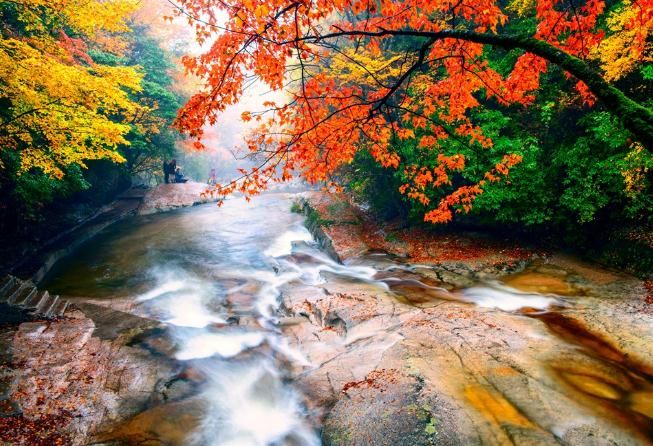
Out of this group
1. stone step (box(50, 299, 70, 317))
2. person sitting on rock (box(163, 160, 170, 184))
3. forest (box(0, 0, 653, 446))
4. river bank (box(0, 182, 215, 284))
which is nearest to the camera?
forest (box(0, 0, 653, 446))

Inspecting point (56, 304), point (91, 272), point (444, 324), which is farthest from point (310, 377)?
point (91, 272)

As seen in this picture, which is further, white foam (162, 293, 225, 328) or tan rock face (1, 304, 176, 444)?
white foam (162, 293, 225, 328)

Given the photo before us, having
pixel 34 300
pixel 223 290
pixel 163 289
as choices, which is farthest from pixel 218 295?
pixel 34 300

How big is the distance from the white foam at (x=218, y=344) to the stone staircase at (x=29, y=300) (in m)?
3.62

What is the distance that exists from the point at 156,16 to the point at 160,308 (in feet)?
93.1

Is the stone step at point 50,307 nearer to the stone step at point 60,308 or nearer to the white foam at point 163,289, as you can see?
the stone step at point 60,308

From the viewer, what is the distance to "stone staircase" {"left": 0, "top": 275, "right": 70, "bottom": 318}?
25.3 feet

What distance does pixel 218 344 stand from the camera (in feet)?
25.1

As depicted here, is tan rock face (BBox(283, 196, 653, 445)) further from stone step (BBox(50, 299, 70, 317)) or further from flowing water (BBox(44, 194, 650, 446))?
stone step (BBox(50, 299, 70, 317))

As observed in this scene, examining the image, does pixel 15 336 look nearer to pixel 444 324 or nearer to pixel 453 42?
pixel 444 324

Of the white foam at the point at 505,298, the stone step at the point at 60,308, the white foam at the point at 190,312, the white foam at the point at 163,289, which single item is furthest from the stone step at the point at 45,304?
the white foam at the point at 505,298

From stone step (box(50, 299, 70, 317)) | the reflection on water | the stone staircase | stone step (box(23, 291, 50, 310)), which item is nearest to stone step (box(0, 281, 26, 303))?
the stone staircase

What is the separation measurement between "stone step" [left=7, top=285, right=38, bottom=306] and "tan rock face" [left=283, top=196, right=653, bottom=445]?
20.7 ft

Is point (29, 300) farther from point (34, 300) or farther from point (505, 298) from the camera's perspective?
point (505, 298)
